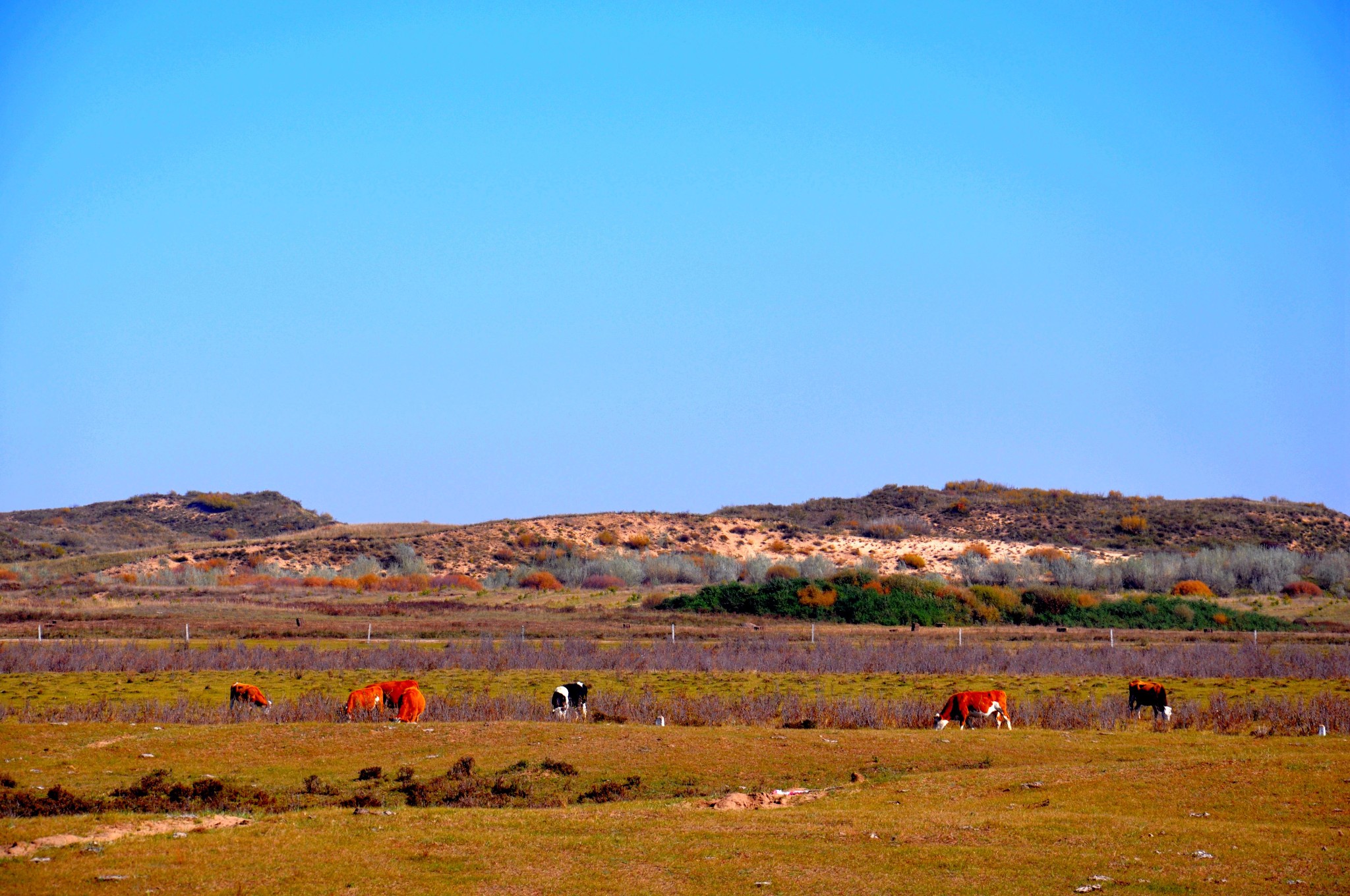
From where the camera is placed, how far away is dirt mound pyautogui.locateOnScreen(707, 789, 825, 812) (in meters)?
14.7

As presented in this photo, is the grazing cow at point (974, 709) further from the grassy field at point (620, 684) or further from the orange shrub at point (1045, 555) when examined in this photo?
the orange shrub at point (1045, 555)

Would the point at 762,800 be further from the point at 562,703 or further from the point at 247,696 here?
the point at 247,696

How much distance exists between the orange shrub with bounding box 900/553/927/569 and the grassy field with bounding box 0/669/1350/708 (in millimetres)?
45135

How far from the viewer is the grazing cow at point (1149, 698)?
23.1 metres

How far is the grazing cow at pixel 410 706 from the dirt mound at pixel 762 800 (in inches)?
339

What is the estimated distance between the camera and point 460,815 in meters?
14.1

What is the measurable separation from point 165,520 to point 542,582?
267 feet

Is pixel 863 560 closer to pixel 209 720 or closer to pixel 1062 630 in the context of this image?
pixel 1062 630

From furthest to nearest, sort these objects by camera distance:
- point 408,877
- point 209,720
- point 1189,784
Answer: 1. point 209,720
2. point 1189,784
3. point 408,877

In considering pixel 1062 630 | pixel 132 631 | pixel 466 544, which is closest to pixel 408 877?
pixel 132 631

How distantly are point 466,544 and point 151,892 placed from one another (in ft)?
250

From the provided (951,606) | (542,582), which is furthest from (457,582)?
(951,606)

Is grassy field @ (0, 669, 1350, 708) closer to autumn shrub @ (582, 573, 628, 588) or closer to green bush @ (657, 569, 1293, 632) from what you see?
green bush @ (657, 569, 1293, 632)

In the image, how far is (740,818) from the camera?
13.9 m
